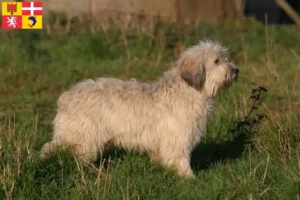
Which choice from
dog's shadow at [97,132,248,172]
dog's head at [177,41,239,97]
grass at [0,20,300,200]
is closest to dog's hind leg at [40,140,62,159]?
grass at [0,20,300,200]

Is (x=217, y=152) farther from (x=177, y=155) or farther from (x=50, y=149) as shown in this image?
(x=50, y=149)

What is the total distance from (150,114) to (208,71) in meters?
0.71

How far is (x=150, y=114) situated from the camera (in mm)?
7141

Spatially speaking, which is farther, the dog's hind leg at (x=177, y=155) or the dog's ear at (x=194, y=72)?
the dog's ear at (x=194, y=72)

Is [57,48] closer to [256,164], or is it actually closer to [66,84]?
[66,84]

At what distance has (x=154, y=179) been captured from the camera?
261 inches

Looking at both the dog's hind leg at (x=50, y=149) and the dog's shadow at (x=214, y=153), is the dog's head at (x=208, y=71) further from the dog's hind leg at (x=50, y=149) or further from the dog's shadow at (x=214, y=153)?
the dog's hind leg at (x=50, y=149)

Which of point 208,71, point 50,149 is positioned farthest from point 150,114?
point 50,149

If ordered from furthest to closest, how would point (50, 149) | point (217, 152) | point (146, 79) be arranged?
point (146, 79), point (217, 152), point (50, 149)

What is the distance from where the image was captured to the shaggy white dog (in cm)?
705

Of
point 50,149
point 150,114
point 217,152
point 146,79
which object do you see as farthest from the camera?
point 146,79

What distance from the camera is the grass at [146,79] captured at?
20.0ft

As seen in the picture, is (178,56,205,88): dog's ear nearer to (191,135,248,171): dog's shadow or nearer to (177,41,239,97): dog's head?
(177,41,239,97): dog's head

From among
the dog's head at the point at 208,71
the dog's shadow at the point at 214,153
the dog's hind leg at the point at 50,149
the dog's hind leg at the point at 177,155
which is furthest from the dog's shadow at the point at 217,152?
the dog's hind leg at the point at 50,149
